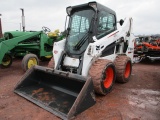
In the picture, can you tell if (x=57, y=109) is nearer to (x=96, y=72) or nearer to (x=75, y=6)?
(x=96, y=72)

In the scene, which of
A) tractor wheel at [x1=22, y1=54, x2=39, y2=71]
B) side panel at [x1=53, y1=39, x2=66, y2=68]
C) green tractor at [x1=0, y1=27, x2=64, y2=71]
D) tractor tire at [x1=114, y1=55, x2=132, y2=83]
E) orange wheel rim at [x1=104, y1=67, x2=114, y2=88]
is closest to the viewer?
orange wheel rim at [x1=104, y1=67, x2=114, y2=88]

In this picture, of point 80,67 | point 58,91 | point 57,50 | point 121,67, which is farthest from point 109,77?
point 57,50

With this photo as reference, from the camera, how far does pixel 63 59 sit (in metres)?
4.56

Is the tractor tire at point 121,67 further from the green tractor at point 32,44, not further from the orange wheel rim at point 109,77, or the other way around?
the green tractor at point 32,44

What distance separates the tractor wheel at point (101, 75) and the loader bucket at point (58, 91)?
33 centimetres

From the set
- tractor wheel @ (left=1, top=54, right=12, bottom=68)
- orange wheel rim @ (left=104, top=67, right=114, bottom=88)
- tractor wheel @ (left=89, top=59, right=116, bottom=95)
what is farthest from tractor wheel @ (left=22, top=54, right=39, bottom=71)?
orange wheel rim @ (left=104, top=67, right=114, bottom=88)

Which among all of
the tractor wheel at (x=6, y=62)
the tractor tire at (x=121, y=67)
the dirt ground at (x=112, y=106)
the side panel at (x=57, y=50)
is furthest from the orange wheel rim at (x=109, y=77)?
the tractor wheel at (x=6, y=62)

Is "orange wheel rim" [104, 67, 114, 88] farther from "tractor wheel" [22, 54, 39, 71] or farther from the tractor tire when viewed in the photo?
"tractor wheel" [22, 54, 39, 71]

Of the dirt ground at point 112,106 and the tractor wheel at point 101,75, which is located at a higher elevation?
the tractor wheel at point 101,75

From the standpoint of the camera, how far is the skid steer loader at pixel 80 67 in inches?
137

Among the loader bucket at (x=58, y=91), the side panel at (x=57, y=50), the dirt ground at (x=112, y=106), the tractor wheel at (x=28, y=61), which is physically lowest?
the dirt ground at (x=112, y=106)

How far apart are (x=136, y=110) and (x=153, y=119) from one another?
0.41m

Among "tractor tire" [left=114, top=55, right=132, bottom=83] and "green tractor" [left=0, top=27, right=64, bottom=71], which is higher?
"green tractor" [left=0, top=27, right=64, bottom=71]

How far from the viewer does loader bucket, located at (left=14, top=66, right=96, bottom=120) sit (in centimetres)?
323
